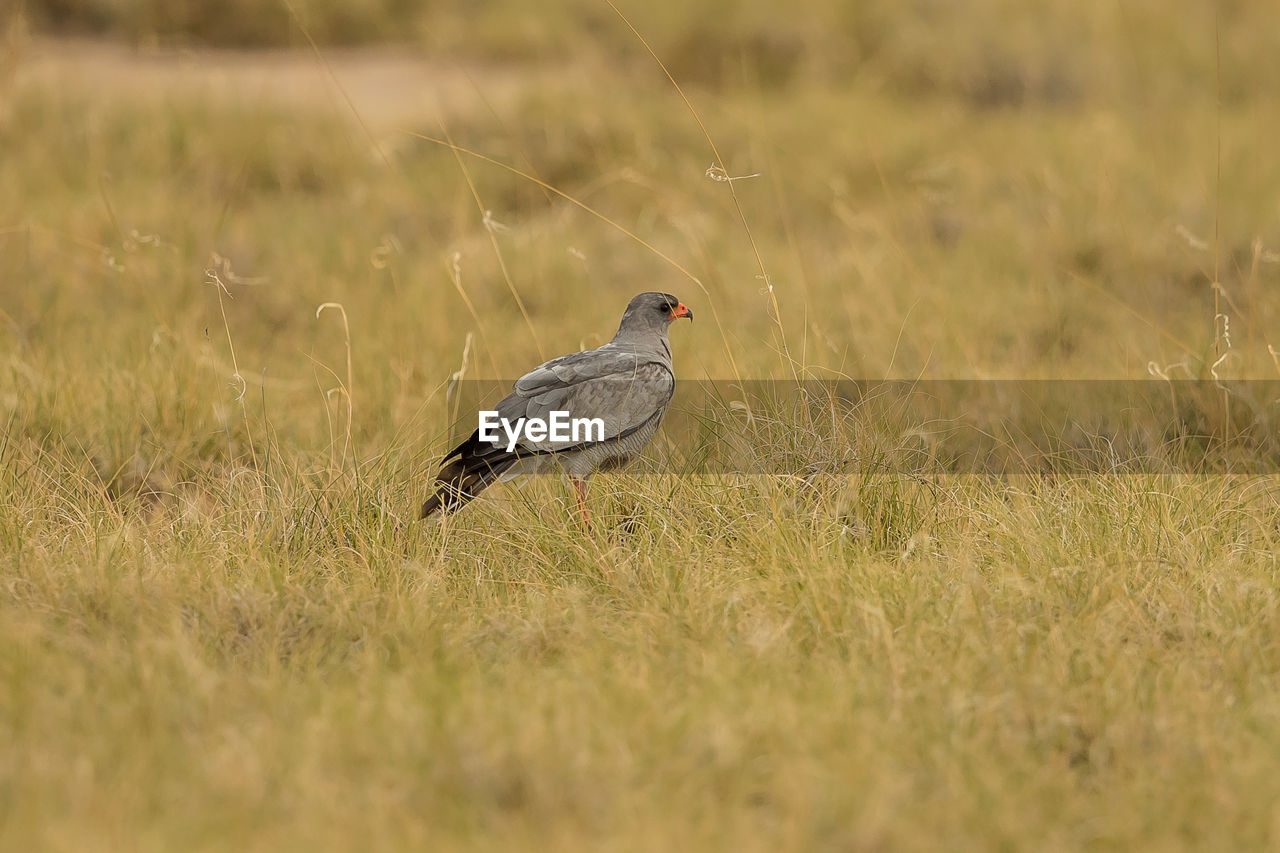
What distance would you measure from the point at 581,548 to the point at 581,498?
258 millimetres

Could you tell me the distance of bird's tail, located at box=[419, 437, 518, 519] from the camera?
11.7ft

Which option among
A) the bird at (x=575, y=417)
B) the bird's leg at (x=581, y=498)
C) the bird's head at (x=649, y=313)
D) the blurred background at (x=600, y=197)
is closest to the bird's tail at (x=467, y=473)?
the bird at (x=575, y=417)

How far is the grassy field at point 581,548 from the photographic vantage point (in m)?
2.36

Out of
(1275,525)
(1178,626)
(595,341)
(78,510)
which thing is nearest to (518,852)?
(1178,626)

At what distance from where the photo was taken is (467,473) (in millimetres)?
3617

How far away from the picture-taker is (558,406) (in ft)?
12.2

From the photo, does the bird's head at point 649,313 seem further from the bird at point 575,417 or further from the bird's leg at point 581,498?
the bird's leg at point 581,498

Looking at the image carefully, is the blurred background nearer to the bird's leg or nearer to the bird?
the bird

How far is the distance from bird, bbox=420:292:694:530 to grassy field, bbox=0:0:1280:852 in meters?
0.08

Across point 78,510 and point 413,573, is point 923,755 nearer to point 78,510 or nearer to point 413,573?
point 413,573

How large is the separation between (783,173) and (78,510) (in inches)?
206

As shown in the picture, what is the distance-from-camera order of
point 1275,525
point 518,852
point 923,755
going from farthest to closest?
point 1275,525, point 923,755, point 518,852

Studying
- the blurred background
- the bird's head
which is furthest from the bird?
the blurred background

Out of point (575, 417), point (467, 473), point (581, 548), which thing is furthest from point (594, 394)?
point (581, 548)
